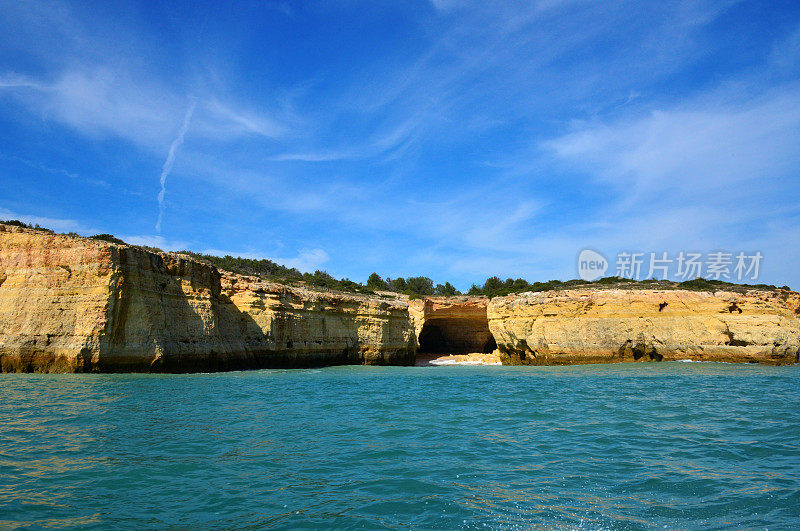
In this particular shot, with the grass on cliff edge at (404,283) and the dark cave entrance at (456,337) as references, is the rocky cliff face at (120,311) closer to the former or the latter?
the grass on cliff edge at (404,283)

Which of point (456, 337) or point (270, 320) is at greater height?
point (270, 320)

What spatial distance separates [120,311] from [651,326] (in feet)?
96.3

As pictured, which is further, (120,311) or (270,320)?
(270,320)

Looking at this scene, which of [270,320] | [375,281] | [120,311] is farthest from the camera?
[375,281]

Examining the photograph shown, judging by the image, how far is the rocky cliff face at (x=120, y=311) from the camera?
18.0 meters

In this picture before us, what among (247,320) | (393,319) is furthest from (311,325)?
(393,319)

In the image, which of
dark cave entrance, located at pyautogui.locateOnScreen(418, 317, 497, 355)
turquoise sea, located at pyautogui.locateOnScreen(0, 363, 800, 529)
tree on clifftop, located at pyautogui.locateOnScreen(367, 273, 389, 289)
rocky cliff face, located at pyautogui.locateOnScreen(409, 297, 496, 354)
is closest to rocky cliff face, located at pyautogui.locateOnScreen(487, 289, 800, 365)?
rocky cliff face, located at pyautogui.locateOnScreen(409, 297, 496, 354)

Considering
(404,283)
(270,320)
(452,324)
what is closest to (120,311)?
(270,320)

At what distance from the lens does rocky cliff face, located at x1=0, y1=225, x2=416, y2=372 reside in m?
18.0

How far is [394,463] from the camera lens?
21.6 ft

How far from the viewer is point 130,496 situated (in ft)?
17.1

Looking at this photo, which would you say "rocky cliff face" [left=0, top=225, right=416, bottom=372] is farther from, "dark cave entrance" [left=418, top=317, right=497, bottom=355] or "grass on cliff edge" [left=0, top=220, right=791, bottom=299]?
"dark cave entrance" [left=418, top=317, right=497, bottom=355]

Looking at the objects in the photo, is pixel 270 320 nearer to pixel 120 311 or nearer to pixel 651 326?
pixel 120 311

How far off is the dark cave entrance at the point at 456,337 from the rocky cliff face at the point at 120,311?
24.5m
